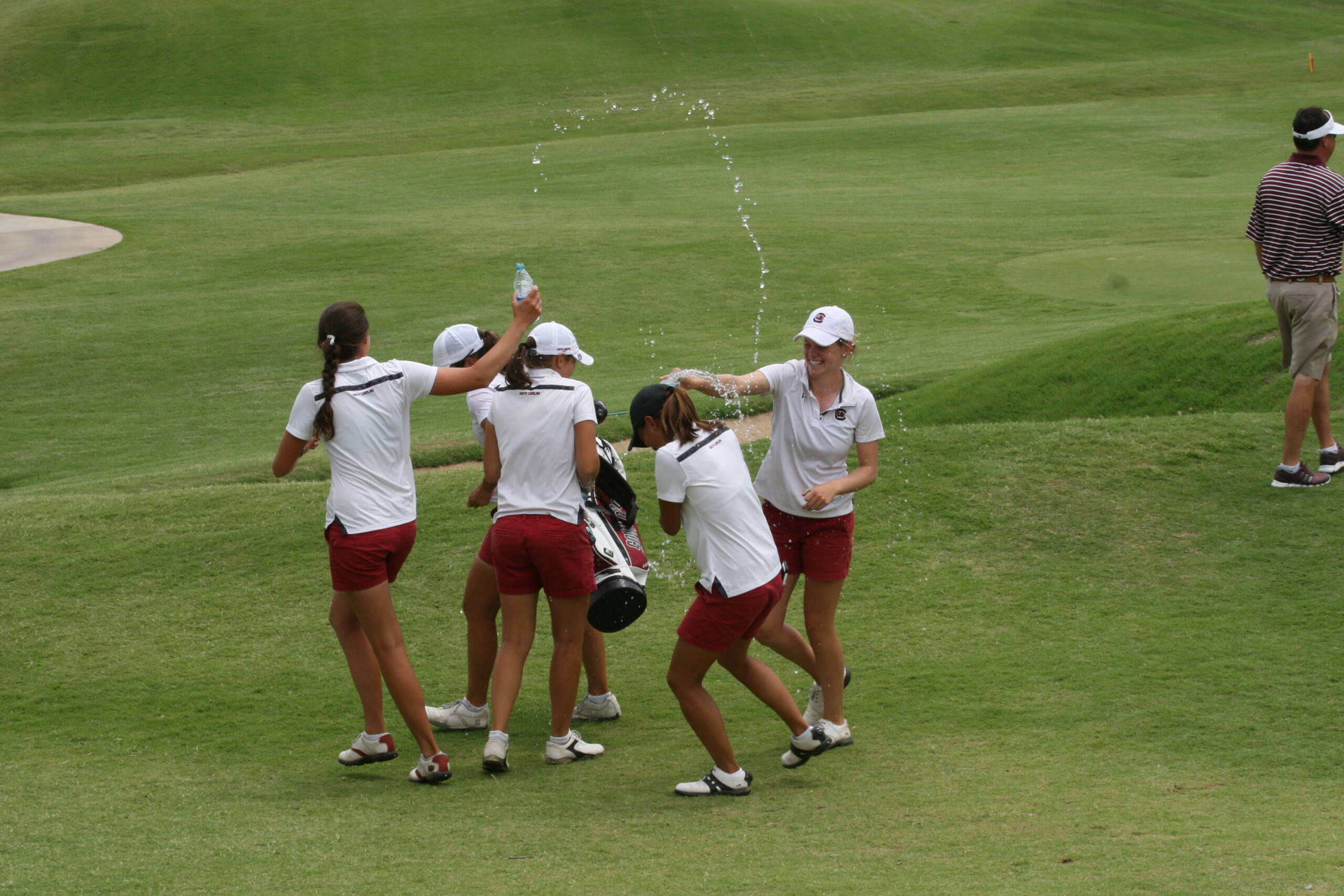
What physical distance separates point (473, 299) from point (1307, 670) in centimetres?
1438

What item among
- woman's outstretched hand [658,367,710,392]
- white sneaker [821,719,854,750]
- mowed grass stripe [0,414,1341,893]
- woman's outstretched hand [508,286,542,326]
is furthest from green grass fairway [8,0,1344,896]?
woman's outstretched hand [508,286,542,326]

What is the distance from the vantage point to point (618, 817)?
17.2ft

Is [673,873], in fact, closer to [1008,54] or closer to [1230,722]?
[1230,722]

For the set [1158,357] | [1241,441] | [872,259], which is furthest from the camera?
[872,259]

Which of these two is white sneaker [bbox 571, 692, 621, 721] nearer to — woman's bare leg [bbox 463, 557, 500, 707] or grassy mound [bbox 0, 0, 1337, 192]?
woman's bare leg [bbox 463, 557, 500, 707]

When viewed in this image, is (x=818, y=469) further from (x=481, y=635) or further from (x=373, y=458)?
(x=373, y=458)

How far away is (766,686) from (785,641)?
16.9 inches

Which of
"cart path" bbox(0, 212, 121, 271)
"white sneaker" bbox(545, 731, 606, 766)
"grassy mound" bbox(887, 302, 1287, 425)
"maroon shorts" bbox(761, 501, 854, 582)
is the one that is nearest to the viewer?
"white sneaker" bbox(545, 731, 606, 766)

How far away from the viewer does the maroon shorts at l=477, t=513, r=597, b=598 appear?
5723 mm

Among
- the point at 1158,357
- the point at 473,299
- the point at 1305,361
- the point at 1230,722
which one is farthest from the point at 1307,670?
the point at 473,299

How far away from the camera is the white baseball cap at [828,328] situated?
5883mm

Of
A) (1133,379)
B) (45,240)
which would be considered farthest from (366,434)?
(45,240)

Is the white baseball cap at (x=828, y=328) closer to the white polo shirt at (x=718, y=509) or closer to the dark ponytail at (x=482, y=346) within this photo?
the white polo shirt at (x=718, y=509)

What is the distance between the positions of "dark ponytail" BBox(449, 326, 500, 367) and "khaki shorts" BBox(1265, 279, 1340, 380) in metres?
4.84
